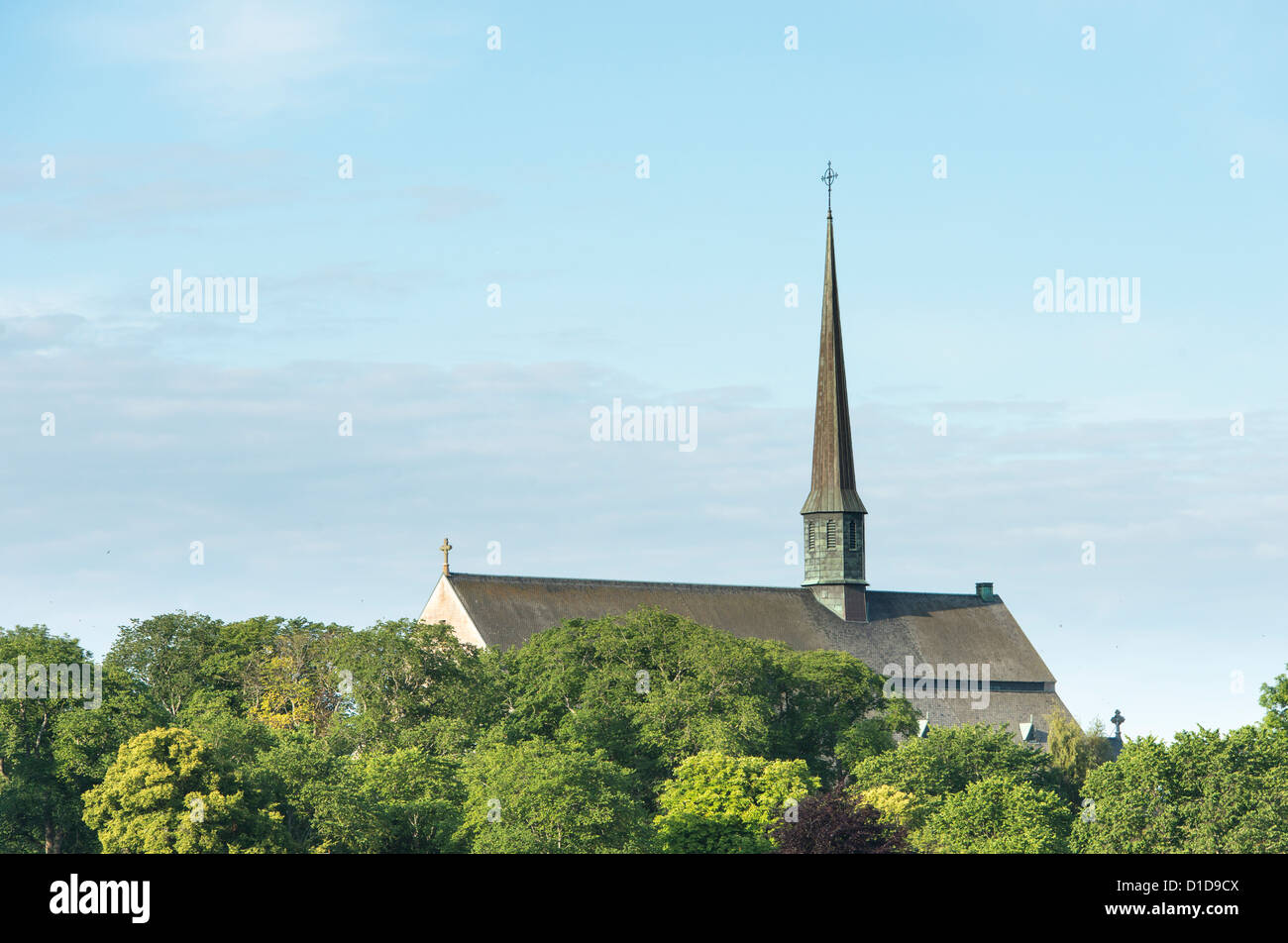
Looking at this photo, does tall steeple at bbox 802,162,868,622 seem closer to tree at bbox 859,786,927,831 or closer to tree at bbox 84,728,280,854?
tree at bbox 859,786,927,831

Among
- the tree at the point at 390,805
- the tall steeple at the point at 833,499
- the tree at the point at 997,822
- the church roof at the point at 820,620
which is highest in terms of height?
the tall steeple at the point at 833,499

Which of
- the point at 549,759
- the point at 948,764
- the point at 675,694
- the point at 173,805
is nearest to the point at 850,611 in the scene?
the point at 948,764

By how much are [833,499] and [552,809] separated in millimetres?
46077

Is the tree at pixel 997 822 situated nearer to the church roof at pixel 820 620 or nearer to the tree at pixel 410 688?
the tree at pixel 410 688

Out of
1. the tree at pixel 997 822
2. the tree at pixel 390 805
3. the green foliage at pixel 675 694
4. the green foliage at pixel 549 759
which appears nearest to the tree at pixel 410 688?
the green foliage at pixel 549 759

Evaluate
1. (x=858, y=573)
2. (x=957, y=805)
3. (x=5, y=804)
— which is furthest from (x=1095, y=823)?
(x=858, y=573)

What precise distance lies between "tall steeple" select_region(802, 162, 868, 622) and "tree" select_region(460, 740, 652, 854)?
4077 centimetres

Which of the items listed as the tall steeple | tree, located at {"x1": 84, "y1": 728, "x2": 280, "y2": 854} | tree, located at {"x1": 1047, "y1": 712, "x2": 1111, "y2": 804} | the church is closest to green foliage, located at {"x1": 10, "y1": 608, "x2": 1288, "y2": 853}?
tree, located at {"x1": 84, "y1": 728, "x2": 280, "y2": 854}

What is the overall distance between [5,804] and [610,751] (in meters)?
20.4

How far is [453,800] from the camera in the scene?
51.0 m

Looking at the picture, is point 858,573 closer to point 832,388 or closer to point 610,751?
point 832,388

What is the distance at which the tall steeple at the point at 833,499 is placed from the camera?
90125mm

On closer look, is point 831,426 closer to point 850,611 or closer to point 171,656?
point 850,611

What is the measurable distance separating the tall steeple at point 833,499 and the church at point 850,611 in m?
0.05
